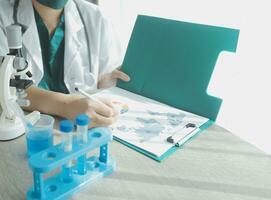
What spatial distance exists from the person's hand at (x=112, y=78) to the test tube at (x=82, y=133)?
444 mm

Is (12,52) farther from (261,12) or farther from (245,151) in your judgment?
(261,12)

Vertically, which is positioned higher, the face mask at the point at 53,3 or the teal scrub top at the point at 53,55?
the face mask at the point at 53,3

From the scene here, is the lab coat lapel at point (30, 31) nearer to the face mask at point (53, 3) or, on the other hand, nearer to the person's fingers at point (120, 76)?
the face mask at point (53, 3)

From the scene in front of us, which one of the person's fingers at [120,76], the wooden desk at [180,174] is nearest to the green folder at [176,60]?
the person's fingers at [120,76]

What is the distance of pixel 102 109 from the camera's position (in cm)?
77

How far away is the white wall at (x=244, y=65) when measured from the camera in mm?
965

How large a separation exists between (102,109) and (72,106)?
90 mm

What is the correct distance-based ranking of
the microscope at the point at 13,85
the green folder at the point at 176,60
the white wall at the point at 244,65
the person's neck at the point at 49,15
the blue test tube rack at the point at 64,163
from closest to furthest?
the blue test tube rack at the point at 64,163, the microscope at the point at 13,85, the green folder at the point at 176,60, the white wall at the point at 244,65, the person's neck at the point at 49,15

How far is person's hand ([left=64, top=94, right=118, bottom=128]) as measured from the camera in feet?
2.48

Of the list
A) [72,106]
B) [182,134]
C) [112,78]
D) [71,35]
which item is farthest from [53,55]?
[182,134]

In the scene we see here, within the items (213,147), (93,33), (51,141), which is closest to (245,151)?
(213,147)

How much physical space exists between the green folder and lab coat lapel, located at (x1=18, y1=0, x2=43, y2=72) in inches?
12.1

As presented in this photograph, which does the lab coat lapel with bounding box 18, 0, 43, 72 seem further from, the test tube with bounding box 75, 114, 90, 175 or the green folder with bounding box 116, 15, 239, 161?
the test tube with bounding box 75, 114, 90, 175

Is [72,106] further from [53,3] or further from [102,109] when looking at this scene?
[53,3]
